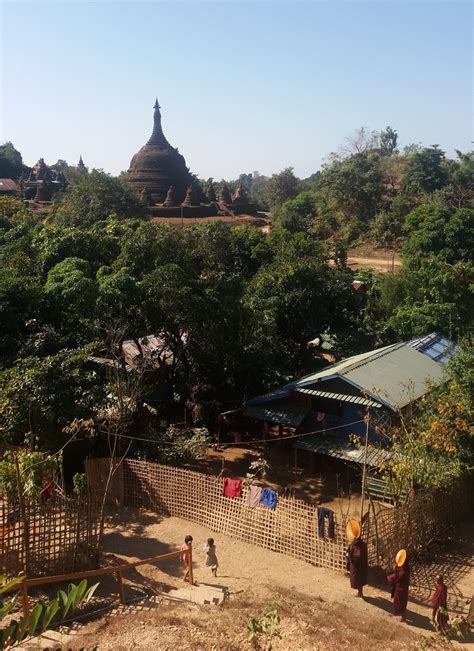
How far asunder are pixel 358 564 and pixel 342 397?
17.8 ft

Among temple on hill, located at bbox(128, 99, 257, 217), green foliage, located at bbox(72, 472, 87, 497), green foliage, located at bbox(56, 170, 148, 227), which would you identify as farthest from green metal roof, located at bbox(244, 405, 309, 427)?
temple on hill, located at bbox(128, 99, 257, 217)

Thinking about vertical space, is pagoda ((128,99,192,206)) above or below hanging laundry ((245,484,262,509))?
above

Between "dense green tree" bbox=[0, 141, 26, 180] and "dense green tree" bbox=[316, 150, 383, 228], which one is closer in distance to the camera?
"dense green tree" bbox=[316, 150, 383, 228]

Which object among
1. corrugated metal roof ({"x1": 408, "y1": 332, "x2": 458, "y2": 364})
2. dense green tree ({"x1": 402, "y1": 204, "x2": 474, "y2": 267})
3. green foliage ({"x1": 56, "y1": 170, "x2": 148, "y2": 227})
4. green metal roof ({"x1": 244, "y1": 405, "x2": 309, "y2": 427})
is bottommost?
green metal roof ({"x1": 244, "y1": 405, "x2": 309, "y2": 427})

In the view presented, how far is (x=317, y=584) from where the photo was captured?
1032cm

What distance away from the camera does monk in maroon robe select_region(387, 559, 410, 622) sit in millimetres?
9211

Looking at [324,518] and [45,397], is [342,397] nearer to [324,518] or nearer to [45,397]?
[324,518]

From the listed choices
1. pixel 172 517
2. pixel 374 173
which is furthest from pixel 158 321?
pixel 374 173

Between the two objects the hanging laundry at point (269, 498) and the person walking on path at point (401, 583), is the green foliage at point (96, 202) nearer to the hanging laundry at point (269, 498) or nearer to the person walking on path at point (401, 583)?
the hanging laundry at point (269, 498)

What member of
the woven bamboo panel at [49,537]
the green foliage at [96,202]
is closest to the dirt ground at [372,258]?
the green foliage at [96,202]

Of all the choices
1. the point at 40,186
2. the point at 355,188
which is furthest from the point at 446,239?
the point at 40,186

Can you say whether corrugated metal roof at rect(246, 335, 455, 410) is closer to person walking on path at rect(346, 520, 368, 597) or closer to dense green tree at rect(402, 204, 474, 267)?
person walking on path at rect(346, 520, 368, 597)

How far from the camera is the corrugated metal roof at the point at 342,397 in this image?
1421 centimetres

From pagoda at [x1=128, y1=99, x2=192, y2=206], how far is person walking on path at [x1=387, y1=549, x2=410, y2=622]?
47.7 m
